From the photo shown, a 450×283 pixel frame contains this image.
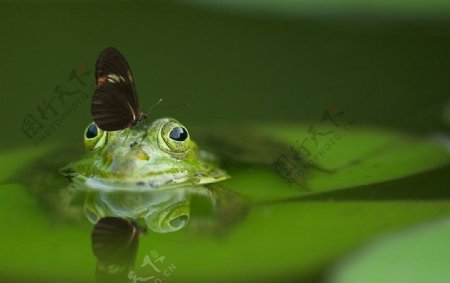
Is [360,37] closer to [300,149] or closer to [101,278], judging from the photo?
[300,149]

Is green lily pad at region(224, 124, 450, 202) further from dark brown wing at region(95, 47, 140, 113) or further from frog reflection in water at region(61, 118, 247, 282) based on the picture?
dark brown wing at region(95, 47, 140, 113)

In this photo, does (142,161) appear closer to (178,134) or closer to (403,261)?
(178,134)

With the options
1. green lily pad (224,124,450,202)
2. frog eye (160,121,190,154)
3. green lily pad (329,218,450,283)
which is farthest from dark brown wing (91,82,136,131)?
green lily pad (329,218,450,283)

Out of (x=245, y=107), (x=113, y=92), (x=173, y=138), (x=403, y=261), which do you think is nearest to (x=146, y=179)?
(x=173, y=138)

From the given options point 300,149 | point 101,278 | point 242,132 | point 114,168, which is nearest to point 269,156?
point 300,149

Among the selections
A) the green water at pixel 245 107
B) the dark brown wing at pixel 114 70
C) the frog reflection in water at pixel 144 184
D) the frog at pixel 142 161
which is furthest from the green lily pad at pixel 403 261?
the dark brown wing at pixel 114 70

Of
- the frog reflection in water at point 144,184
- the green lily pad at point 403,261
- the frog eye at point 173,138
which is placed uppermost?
the frog eye at point 173,138

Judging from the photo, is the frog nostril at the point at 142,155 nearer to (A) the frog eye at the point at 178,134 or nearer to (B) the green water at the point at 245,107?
(A) the frog eye at the point at 178,134
